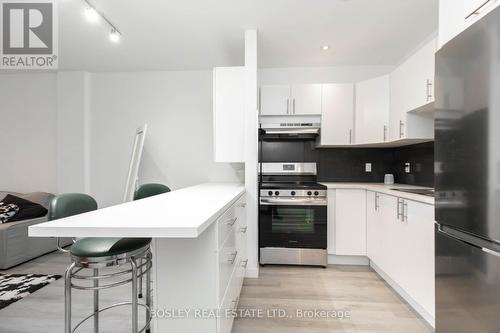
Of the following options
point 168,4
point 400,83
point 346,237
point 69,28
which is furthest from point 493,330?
point 69,28

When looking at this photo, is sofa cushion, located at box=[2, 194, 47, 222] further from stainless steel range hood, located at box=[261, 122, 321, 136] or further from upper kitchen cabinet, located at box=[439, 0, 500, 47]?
upper kitchen cabinet, located at box=[439, 0, 500, 47]

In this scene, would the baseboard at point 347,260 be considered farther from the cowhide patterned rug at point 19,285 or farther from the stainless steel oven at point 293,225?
the cowhide patterned rug at point 19,285

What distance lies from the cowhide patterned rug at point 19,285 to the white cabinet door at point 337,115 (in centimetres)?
341

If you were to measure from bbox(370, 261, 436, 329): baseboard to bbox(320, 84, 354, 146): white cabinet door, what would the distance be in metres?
1.52

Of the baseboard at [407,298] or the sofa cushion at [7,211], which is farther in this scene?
the sofa cushion at [7,211]

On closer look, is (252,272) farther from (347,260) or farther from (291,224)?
(347,260)

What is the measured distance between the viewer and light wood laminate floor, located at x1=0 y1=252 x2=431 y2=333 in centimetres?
191

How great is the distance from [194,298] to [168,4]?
232 cm

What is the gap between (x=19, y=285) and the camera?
8.37 feet

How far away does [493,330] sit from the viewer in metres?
1.09

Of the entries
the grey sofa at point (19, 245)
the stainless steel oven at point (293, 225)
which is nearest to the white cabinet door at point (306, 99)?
the stainless steel oven at point (293, 225)

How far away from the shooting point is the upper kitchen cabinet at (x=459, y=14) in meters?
1.20

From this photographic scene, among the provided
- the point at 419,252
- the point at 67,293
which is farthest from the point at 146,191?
the point at 419,252

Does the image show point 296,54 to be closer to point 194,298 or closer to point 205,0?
point 205,0
